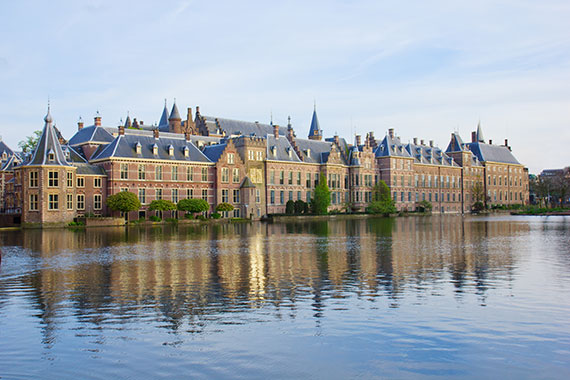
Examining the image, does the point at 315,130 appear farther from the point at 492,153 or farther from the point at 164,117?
the point at 492,153

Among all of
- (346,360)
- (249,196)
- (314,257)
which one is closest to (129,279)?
(314,257)

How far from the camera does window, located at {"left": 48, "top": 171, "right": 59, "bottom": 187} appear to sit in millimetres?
59531

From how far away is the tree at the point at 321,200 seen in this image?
84250mm

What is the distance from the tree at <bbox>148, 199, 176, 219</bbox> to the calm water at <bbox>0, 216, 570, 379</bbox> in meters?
41.7

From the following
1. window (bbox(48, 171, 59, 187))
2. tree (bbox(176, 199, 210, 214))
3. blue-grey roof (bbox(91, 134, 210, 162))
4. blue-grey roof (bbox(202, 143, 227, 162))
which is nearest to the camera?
window (bbox(48, 171, 59, 187))

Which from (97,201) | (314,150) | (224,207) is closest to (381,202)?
(314,150)

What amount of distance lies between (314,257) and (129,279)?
8956mm

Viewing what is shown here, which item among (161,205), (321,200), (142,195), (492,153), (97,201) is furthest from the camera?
(492,153)

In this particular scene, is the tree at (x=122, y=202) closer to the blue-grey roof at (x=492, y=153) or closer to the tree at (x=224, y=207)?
the tree at (x=224, y=207)

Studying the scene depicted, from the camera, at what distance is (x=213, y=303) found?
14.9m

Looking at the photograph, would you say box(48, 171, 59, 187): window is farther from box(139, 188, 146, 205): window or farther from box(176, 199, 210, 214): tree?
box(176, 199, 210, 214): tree

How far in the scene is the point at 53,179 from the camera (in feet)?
196

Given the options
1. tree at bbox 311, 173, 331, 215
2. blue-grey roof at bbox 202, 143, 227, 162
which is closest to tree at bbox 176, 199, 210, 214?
blue-grey roof at bbox 202, 143, 227, 162

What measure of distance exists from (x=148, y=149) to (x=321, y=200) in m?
27.3
